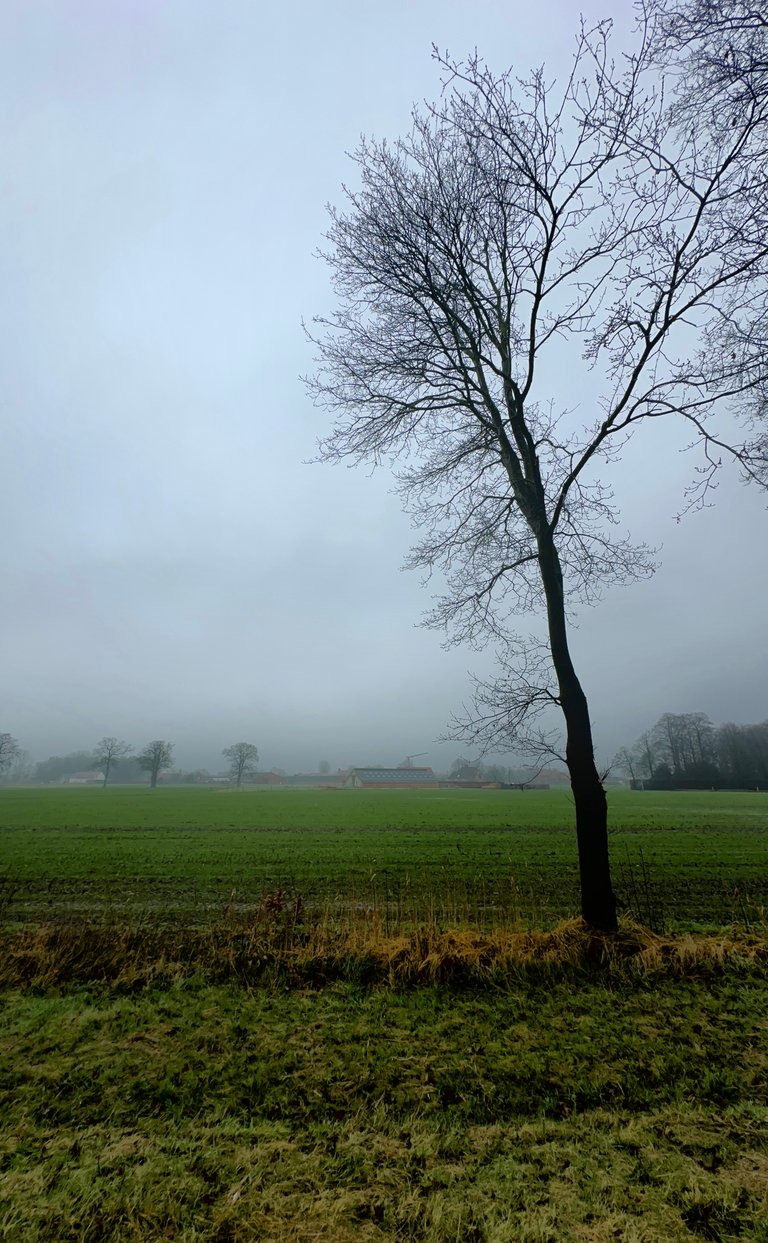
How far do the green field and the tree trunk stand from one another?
1070 millimetres

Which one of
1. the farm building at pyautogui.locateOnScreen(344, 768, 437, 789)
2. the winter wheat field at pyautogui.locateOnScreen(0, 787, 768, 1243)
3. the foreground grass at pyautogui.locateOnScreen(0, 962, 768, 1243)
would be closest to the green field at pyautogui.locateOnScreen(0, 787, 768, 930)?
the winter wheat field at pyautogui.locateOnScreen(0, 787, 768, 1243)

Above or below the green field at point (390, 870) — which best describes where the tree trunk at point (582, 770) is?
above

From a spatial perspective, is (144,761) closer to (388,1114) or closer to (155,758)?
(155,758)

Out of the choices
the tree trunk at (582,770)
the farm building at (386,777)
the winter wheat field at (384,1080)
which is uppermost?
the tree trunk at (582,770)

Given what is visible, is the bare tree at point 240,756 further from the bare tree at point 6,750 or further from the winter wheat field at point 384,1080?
the winter wheat field at point 384,1080

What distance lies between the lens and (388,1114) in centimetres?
374

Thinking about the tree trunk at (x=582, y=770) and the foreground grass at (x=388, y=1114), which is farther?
the tree trunk at (x=582, y=770)

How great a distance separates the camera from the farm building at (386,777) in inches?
5502

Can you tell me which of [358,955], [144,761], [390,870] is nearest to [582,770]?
[358,955]

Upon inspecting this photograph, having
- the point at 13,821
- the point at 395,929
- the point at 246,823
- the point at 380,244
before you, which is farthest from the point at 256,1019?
the point at 13,821

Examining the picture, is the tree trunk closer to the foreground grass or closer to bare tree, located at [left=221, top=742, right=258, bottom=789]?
the foreground grass

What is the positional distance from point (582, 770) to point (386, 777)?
142 m

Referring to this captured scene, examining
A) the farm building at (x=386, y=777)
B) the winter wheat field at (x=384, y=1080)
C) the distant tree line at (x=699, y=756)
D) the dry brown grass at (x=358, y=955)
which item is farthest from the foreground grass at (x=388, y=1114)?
the farm building at (x=386, y=777)

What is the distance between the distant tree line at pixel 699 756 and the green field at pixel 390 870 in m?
81.1
